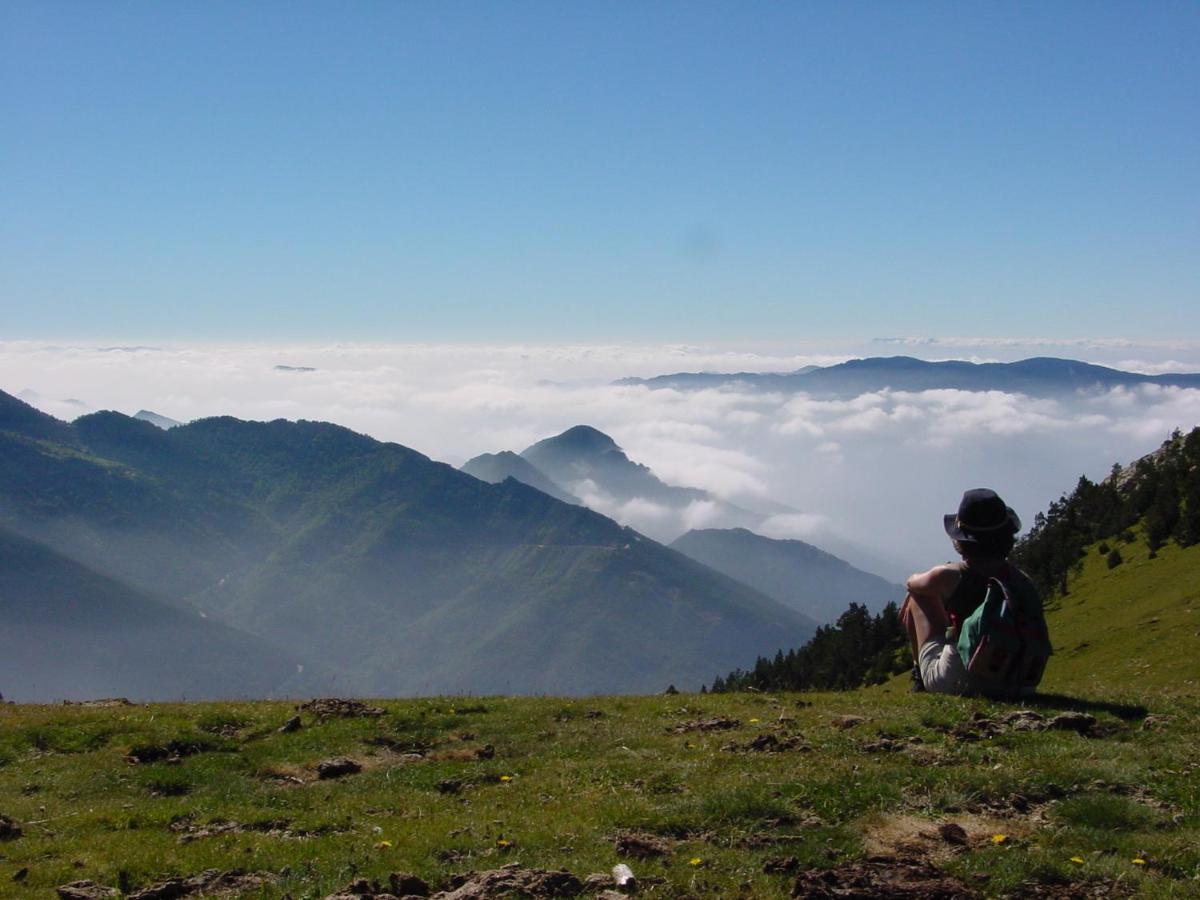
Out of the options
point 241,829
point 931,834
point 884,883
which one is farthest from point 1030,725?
point 241,829

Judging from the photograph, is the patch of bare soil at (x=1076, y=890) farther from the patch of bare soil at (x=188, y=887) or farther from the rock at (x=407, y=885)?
the patch of bare soil at (x=188, y=887)

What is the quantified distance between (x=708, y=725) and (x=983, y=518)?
610cm

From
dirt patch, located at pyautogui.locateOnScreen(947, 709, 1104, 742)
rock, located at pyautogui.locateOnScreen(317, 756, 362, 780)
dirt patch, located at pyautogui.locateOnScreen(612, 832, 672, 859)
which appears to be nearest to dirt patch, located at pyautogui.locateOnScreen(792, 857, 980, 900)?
dirt patch, located at pyautogui.locateOnScreen(612, 832, 672, 859)

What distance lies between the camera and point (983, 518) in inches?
591

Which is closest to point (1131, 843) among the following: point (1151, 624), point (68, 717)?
point (68, 717)

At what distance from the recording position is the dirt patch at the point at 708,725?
1661 centimetres

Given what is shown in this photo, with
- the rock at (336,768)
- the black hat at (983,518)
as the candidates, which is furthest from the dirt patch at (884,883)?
the rock at (336,768)

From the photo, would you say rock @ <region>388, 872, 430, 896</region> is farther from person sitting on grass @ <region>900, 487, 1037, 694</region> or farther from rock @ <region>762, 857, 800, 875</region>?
person sitting on grass @ <region>900, 487, 1037, 694</region>

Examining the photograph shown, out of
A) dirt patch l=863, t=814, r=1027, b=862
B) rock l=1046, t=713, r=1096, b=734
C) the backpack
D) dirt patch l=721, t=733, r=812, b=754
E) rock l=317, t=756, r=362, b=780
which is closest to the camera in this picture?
dirt patch l=863, t=814, r=1027, b=862

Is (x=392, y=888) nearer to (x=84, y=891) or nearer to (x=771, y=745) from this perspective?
(x=84, y=891)

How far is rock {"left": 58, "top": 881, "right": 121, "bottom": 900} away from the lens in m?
9.40

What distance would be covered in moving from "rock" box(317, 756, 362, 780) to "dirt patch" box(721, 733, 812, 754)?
5.99 metres

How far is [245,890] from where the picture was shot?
954 cm

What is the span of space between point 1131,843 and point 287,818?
33.3 feet
